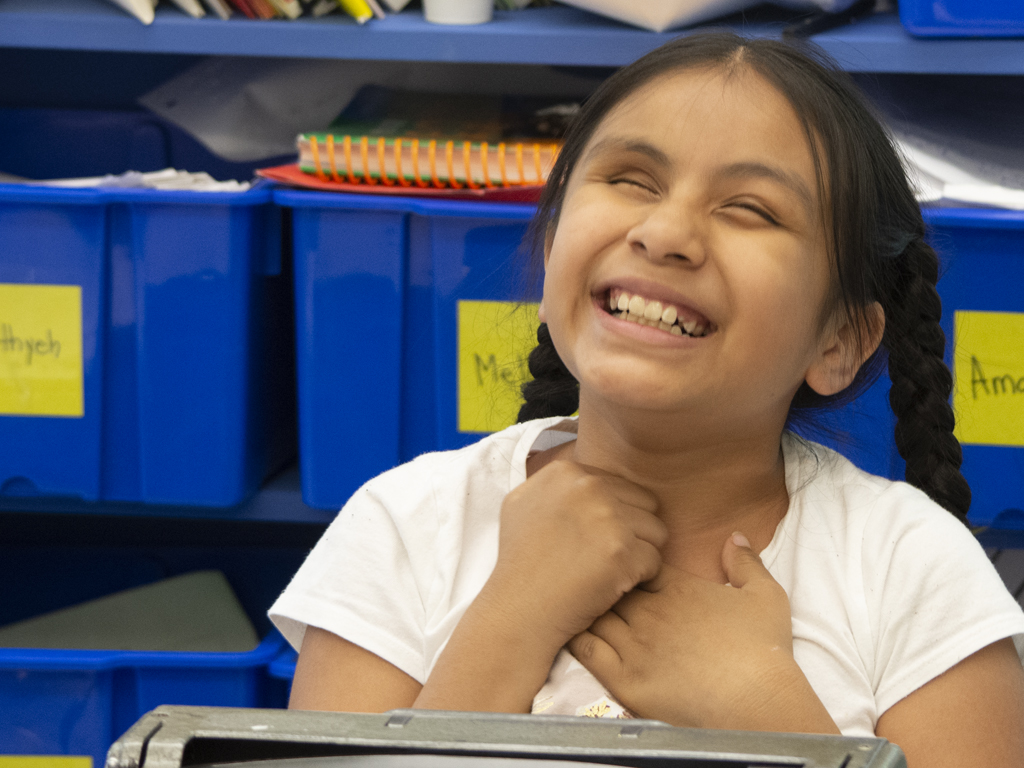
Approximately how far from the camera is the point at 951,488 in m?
0.83

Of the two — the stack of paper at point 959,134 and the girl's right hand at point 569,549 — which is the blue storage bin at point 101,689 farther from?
the stack of paper at point 959,134

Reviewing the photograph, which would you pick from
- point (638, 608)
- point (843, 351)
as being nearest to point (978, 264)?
point (843, 351)

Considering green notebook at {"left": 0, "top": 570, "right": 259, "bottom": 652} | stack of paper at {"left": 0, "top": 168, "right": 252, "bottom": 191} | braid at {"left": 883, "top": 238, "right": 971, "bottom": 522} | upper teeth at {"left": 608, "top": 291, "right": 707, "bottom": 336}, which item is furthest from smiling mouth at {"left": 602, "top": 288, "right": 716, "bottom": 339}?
green notebook at {"left": 0, "top": 570, "right": 259, "bottom": 652}

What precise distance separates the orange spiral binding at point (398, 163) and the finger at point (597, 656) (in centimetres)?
61

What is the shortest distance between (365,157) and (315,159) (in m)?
0.06

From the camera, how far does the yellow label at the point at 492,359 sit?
115 centimetres

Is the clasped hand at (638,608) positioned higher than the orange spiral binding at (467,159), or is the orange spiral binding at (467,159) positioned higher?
the orange spiral binding at (467,159)

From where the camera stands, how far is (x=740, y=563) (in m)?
0.73

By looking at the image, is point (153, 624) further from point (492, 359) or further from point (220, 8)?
point (220, 8)

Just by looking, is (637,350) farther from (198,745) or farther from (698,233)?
(198,745)

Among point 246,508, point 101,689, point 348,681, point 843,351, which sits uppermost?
point 843,351

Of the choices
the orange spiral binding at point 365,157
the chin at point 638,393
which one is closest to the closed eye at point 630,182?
the chin at point 638,393

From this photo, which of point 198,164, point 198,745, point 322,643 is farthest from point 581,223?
point 198,164

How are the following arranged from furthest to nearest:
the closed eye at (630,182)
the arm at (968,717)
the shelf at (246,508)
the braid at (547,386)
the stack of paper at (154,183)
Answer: the shelf at (246,508), the stack of paper at (154,183), the braid at (547,386), the closed eye at (630,182), the arm at (968,717)
